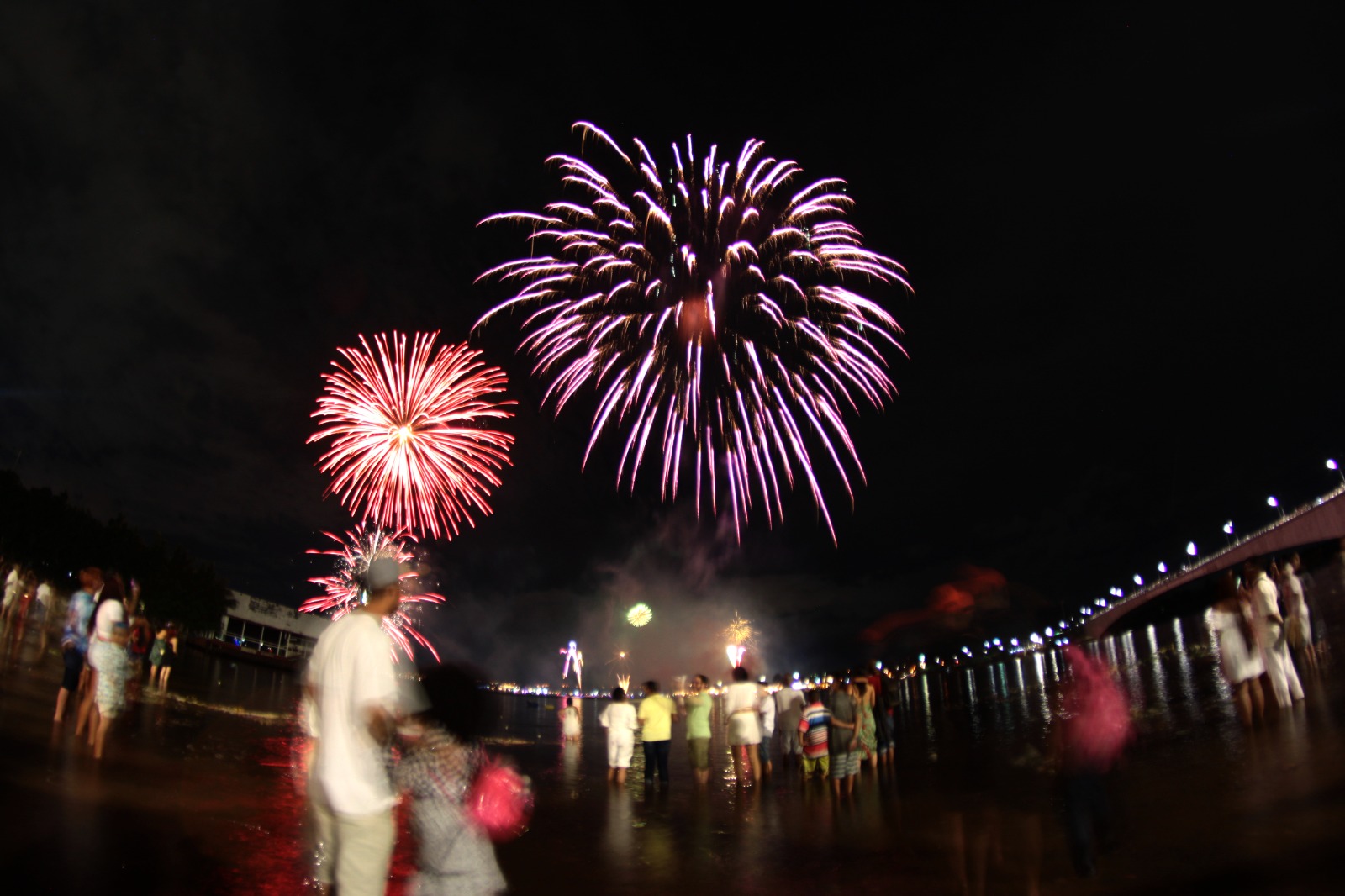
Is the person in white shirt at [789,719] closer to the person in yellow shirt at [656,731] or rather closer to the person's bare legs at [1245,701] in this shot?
the person in yellow shirt at [656,731]

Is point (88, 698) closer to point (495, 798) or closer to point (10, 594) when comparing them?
point (495, 798)

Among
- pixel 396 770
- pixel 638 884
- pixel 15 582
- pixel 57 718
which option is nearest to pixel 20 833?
pixel 396 770

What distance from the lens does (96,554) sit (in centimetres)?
6334

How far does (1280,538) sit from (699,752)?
69.1 metres

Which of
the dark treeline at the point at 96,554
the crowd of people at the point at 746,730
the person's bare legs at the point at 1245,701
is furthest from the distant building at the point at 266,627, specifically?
the person's bare legs at the point at 1245,701

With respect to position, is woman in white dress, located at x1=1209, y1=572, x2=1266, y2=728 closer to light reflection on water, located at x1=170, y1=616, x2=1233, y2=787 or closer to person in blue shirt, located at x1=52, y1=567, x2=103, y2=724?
light reflection on water, located at x1=170, y1=616, x2=1233, y2=787

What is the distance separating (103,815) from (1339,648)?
1993 centimetres

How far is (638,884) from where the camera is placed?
20.5 feet

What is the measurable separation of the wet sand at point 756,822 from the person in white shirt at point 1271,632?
274 mm

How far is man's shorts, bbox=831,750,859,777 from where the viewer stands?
424 inches

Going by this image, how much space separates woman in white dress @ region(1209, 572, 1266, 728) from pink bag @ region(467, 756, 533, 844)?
9400 mm

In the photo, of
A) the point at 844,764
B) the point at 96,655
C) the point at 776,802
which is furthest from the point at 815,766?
the point at 96,655

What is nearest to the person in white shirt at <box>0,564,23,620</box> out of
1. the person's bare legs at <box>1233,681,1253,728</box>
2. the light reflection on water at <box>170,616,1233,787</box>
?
the light reflection on water at <box>170,616,1233,787</box>

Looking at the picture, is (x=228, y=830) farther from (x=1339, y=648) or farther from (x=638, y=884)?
(x=1339, y=648)
